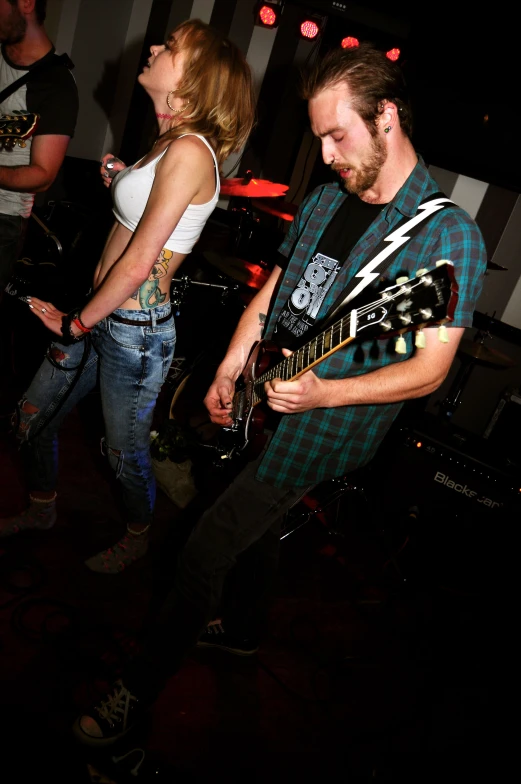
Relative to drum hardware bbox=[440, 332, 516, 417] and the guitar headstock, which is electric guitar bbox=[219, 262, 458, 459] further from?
drum hardware bbox=[440, 332, 516, 417]

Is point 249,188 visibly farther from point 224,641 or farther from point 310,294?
point 224,641

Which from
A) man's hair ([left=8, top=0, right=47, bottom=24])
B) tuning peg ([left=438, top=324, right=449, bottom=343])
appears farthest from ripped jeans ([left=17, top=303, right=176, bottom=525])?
man's hair ([left=8, top=0, right=47, bottom=24])

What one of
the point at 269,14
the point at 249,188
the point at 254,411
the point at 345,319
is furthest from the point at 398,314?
the point at 269,14

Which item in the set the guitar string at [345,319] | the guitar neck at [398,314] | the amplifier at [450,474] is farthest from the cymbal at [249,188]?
the guitar neck at [398,314]

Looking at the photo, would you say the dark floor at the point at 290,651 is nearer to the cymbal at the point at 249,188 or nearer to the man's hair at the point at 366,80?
the man's hair at the point at 366,80

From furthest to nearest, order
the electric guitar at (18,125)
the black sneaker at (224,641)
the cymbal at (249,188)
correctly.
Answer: the cymbal at (249,188) → the electric guitar at (18,125) → the black sneaker at (224,641)

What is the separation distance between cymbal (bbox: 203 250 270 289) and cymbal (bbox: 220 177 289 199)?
57cm

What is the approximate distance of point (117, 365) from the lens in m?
2.11

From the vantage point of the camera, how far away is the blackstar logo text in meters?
3.58

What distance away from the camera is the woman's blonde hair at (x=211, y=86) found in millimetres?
1914

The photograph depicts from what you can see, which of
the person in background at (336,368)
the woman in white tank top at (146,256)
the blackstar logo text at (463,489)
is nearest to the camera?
the person in background at (336,368)

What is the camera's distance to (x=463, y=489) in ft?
12.0

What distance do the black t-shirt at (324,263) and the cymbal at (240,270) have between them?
2485 mm

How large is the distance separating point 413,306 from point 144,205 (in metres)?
1.02
